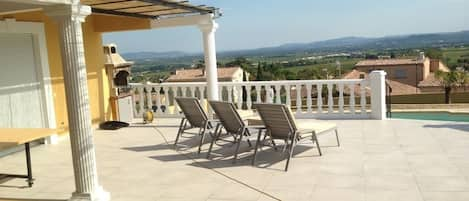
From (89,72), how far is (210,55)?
2577mm

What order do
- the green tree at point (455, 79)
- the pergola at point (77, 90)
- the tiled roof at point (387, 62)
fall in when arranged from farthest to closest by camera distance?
the tiled roof at point (387, 62) < the green tree at point (455, 79) < the pergola at point (77, 90)

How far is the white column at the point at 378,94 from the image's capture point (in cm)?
900

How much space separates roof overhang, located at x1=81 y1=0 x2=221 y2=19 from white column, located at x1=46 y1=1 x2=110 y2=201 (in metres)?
3.04

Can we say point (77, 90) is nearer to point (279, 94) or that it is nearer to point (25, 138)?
point (25, 138)

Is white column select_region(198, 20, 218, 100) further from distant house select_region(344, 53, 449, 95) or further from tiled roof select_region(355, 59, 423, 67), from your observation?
tiled roof select_region(355, 59, 423, 67)

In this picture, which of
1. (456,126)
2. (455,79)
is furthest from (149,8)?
(455,79)

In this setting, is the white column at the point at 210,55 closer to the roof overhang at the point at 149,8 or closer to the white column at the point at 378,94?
the roof overhang at the point at 149,8

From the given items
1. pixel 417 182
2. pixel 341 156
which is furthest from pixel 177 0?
pixel 417 182

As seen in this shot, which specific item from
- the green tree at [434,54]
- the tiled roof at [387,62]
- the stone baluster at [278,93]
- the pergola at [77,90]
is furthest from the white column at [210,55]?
the green tree at [434,54]

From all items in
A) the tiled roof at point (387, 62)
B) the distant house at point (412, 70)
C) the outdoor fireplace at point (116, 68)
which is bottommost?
the distant house at point (412, 70)

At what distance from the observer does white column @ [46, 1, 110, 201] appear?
4328mm

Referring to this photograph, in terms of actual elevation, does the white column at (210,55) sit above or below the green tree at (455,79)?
above

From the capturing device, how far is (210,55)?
9.52 metres

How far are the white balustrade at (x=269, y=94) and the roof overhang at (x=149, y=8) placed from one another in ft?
6.03
